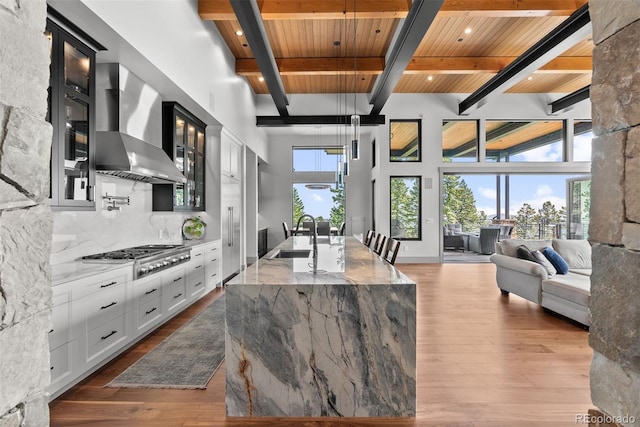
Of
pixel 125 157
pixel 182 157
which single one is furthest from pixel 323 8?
pixel 125 157

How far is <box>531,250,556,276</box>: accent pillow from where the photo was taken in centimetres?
432

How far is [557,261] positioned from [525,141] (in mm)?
5003

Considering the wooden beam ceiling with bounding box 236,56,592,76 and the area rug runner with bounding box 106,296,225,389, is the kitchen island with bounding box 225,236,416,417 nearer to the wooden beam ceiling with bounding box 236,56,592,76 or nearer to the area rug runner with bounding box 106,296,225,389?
the area rug runner with bounding box 106,296,225,389

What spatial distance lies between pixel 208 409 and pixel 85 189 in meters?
1.95

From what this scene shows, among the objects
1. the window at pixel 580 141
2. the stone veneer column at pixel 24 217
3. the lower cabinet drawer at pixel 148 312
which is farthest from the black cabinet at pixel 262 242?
the stone veneer column at pixel 24 217

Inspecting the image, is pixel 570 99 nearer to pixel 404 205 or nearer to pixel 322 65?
pixel 404 205

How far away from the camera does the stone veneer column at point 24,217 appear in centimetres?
73

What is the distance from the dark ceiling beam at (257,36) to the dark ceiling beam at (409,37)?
1.68 meters

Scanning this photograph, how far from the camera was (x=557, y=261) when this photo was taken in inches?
176

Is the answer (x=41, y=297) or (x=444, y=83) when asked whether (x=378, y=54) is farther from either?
(x=41, y=297)

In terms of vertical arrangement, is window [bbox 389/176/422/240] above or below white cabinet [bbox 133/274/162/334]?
above

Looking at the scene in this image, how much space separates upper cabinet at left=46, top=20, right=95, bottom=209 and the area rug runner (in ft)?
4.36

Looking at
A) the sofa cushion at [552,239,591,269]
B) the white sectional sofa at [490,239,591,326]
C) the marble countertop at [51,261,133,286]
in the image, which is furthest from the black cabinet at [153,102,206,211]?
the sofa cushion at [552,239,591,269]

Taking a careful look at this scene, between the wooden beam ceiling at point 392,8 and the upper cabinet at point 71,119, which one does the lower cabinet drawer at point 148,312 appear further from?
the wooden beam ceiling at point 392,8
